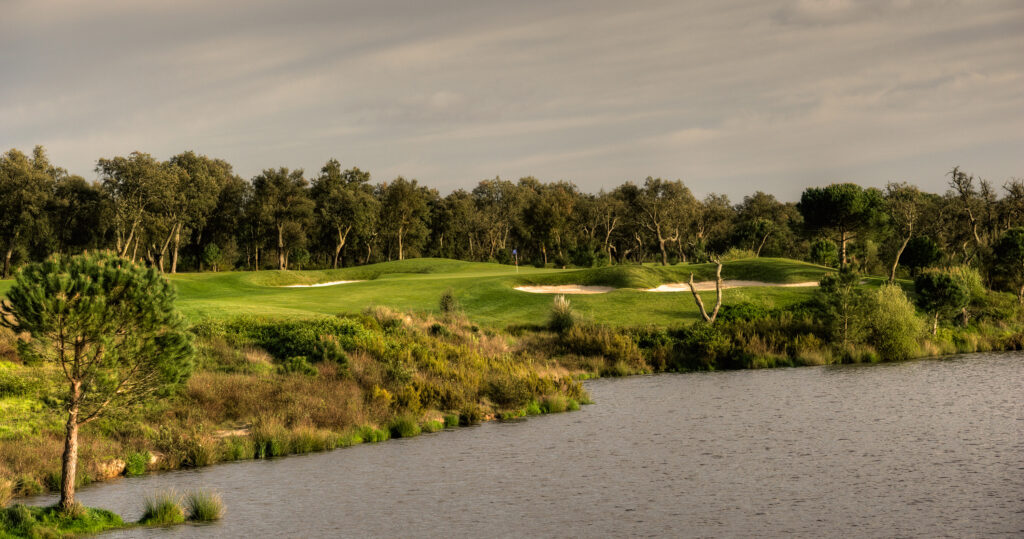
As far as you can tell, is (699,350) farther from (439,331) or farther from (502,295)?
(502,295)

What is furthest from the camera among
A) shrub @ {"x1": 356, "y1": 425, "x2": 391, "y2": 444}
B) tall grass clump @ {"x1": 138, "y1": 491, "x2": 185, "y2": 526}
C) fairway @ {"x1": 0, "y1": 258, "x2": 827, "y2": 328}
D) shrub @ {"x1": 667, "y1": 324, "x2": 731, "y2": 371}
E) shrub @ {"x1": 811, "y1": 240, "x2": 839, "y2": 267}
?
shrub @ {"x1": 811, "y1": 240, "x2": 839, "y2": 267}

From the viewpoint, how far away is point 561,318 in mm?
51375

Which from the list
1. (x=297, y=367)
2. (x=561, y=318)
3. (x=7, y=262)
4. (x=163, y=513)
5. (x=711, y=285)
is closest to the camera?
(x=163, y=513)

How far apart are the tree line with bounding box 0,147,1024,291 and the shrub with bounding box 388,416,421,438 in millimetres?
50742

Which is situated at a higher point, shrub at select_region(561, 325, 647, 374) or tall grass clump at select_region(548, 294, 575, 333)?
tall grass clump at select_region(548, 294, 575, 333)

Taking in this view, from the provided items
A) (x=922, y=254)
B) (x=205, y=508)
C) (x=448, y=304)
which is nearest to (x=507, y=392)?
(x=205, y=508)

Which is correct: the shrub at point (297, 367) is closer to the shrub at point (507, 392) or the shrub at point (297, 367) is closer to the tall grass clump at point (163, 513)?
the shrub at point (507, 392)

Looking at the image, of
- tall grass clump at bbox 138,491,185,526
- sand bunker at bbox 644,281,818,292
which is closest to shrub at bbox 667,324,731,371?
sand bunker at bbox 644,281,818,292

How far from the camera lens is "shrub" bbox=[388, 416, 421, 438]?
3016 cm

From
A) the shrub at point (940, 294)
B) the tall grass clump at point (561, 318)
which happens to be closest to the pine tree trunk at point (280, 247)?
the tall grass clump at point (561, 318)

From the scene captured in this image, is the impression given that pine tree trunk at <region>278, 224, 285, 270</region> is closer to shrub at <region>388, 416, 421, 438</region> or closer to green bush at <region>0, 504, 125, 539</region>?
shrub at <region>388, 416, 421, 438</region>

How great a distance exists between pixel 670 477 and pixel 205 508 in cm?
1129

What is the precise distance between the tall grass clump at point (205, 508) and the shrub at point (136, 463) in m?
6.07

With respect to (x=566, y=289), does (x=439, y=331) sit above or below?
below
